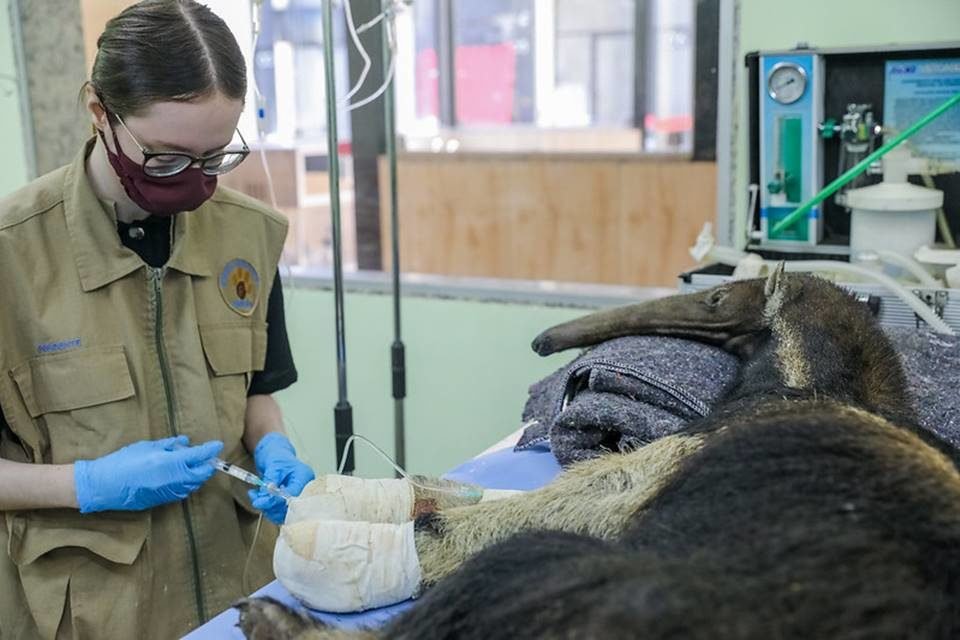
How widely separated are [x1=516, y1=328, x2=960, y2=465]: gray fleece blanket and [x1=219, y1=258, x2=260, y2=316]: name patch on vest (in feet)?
1.87

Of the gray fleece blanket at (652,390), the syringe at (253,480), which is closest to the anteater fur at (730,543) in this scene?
the gray fleece blanket at (652,390)

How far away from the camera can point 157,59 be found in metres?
1.49

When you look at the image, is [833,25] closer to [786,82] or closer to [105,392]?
[786,82]

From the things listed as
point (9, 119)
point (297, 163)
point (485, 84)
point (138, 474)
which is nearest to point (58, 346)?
point (138, 474)

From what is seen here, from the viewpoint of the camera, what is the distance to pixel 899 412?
4.71 feet

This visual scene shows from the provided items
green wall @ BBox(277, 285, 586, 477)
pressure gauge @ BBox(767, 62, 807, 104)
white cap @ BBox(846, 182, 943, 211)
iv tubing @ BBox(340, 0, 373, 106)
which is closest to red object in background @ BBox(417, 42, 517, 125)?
iv tubing @ BBox(340, 0, 373, 106)

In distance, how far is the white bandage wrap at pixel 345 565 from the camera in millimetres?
1205

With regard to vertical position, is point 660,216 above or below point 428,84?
below

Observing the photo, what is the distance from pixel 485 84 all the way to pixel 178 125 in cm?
522

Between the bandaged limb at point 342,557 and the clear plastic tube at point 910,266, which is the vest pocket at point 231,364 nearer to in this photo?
the bandaged limb at point 342,557

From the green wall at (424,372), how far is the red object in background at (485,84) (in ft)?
11.3

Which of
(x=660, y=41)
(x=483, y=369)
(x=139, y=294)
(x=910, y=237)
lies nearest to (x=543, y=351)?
(x=139, y=294)

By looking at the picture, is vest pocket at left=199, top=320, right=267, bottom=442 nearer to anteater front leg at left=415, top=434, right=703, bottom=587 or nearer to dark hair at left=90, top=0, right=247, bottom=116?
dark hair at left=90, top=0, right=247, bottom=116

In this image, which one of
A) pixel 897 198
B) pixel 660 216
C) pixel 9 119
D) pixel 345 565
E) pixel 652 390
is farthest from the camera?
pixel 660 216
